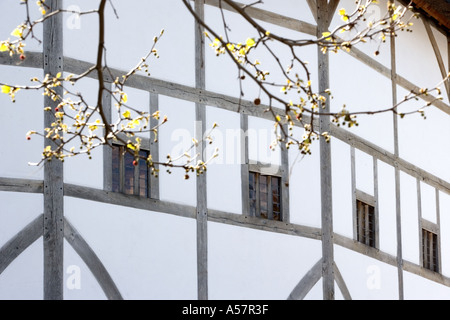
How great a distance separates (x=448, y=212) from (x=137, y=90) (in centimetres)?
617

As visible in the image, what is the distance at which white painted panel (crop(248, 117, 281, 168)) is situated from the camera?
11.2 m

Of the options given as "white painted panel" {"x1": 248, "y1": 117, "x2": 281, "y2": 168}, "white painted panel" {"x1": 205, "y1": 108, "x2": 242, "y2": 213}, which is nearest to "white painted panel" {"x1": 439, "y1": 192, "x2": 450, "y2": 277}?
"white painted panel" {"x1": 248, "y1": 117, "x2": 281, "y2": 168}

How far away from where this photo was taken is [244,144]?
437 inches

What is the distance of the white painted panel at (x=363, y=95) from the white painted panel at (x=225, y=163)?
1738 millimetres

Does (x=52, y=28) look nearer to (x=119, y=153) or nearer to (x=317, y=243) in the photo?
(x=119, y=153)

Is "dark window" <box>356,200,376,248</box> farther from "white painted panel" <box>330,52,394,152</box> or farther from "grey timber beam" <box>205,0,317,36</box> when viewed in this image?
"grey timber beam" <box>205,0,317,36</box>

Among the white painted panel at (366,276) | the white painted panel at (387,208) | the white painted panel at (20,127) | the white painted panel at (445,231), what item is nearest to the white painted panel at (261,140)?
the white painted panel at (366,276)

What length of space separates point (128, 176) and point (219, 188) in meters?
1.11

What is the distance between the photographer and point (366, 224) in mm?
12742

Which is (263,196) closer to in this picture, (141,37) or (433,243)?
(141,37)

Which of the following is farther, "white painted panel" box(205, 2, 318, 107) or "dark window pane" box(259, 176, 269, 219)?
"dark window pane" box(259, 176, 269, 219)

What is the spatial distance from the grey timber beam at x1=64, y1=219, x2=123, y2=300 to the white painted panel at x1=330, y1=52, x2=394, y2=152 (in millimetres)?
3865
